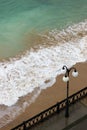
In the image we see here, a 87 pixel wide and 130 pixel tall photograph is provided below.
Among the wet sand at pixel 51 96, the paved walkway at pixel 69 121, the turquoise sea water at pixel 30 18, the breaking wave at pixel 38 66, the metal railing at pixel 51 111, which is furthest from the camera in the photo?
the turquoise sea water at pixel 30 18

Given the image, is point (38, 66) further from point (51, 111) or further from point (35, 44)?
point (51, 111)

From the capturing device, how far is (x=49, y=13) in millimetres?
25891

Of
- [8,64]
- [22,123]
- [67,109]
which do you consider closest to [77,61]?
[8,64]

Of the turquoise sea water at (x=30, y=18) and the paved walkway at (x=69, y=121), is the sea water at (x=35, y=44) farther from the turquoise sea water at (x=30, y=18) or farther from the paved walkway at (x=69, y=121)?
the paved walkway at (x=69, y=121)

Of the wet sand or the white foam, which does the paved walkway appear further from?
Result: the white foam

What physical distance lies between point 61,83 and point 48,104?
1.60m

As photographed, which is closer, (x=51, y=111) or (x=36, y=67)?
(x=51, y=111)

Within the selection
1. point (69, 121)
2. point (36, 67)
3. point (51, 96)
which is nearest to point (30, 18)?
point (36, 67)

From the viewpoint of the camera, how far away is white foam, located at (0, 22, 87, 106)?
17672mm

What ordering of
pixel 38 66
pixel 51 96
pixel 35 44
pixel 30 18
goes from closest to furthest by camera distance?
pixel 51 96 → pixel 38 66 → pixel 35 44 → pixel 30 18

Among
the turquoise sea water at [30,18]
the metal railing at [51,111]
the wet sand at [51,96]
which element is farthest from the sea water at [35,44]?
the metal railing at [51,111]

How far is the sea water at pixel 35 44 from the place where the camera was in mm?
17734

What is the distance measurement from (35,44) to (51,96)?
5482mm

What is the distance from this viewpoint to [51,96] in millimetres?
16875
